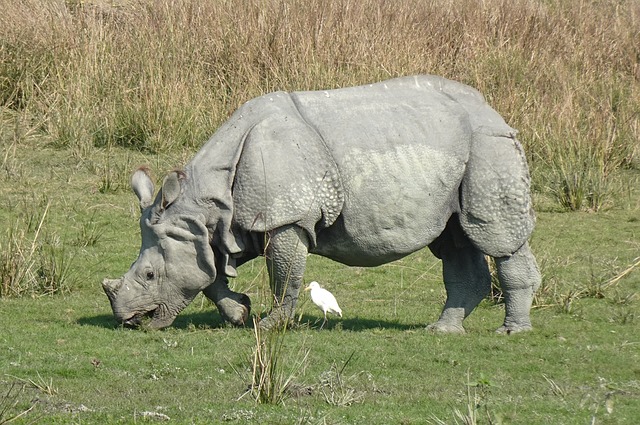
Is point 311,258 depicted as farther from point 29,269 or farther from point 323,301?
point 29,269

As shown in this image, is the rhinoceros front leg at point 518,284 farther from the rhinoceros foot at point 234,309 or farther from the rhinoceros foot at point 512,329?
the rhinoceros foot at point 234,309

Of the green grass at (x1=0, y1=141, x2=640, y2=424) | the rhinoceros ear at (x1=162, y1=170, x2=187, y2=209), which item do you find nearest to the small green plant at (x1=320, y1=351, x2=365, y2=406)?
the green grass at (x1=0, y1=141, x2=640, y2=424)

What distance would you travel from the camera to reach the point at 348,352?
8.32m

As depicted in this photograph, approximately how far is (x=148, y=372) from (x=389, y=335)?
200cm

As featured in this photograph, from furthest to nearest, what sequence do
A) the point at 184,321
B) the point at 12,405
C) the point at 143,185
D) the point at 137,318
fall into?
1. the point at 184,321
2. the point at 143,185
3. the point at 137,318
4. the point at 12,405

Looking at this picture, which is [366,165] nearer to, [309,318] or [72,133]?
[309,318]

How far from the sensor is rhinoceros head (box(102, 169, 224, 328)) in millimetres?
8609

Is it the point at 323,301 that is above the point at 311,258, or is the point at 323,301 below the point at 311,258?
above

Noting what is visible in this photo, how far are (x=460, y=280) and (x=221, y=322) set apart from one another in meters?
1.80

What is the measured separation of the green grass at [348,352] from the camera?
22.6 ft

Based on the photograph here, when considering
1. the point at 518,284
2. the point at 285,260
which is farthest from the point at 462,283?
the point at 285,260

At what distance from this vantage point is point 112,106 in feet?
51.8

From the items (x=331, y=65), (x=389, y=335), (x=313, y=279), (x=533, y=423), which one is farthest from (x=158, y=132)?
(x=533, y=423)

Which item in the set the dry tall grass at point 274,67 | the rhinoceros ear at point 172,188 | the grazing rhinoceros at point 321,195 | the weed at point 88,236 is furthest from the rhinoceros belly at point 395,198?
the dry tall grass at point 274,67
